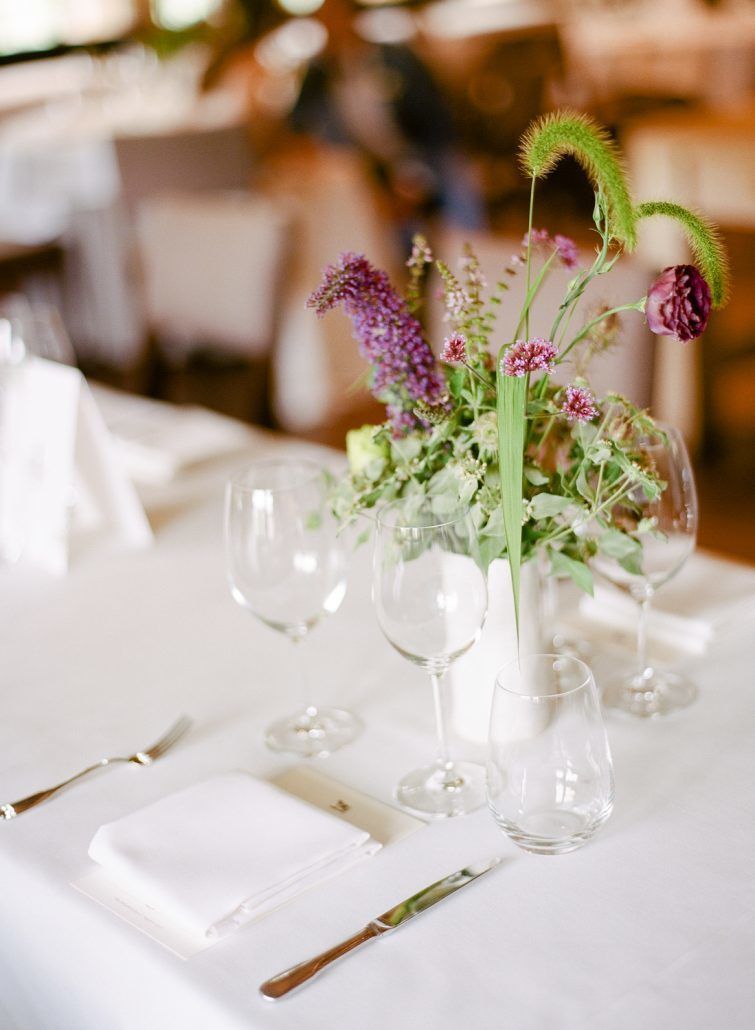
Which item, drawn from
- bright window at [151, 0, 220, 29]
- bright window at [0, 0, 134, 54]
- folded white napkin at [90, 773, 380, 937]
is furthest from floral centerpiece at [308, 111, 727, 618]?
bright window at [0, 0, 134, 54]

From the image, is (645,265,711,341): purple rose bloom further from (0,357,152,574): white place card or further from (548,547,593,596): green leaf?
(0,357,152,574): white place card

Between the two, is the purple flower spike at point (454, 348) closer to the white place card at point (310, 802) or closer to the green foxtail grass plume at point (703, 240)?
the green foxtail grass plume at point (703, 240)

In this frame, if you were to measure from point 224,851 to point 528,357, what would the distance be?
40 cm

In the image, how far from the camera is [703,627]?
1149 mm

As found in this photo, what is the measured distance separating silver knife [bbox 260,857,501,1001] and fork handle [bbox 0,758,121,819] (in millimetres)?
308

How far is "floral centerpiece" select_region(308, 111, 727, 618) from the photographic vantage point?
0.82 metres

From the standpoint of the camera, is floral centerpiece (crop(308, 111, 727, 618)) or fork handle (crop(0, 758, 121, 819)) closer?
floral centerpiece (crop(308, 111, 727, 618))

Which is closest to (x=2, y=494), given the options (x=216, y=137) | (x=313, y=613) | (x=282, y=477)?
(x=282, y=477)

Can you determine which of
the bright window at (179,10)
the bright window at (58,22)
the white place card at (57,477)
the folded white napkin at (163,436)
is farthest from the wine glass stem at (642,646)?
the bright window at (58,22)

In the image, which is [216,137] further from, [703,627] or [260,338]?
[703,627]

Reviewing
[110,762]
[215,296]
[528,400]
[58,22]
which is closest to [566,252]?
[528,400]

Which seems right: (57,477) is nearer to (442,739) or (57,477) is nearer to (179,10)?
(442,739)

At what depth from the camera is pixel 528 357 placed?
0.82 metres

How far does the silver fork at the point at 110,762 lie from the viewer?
982mm
